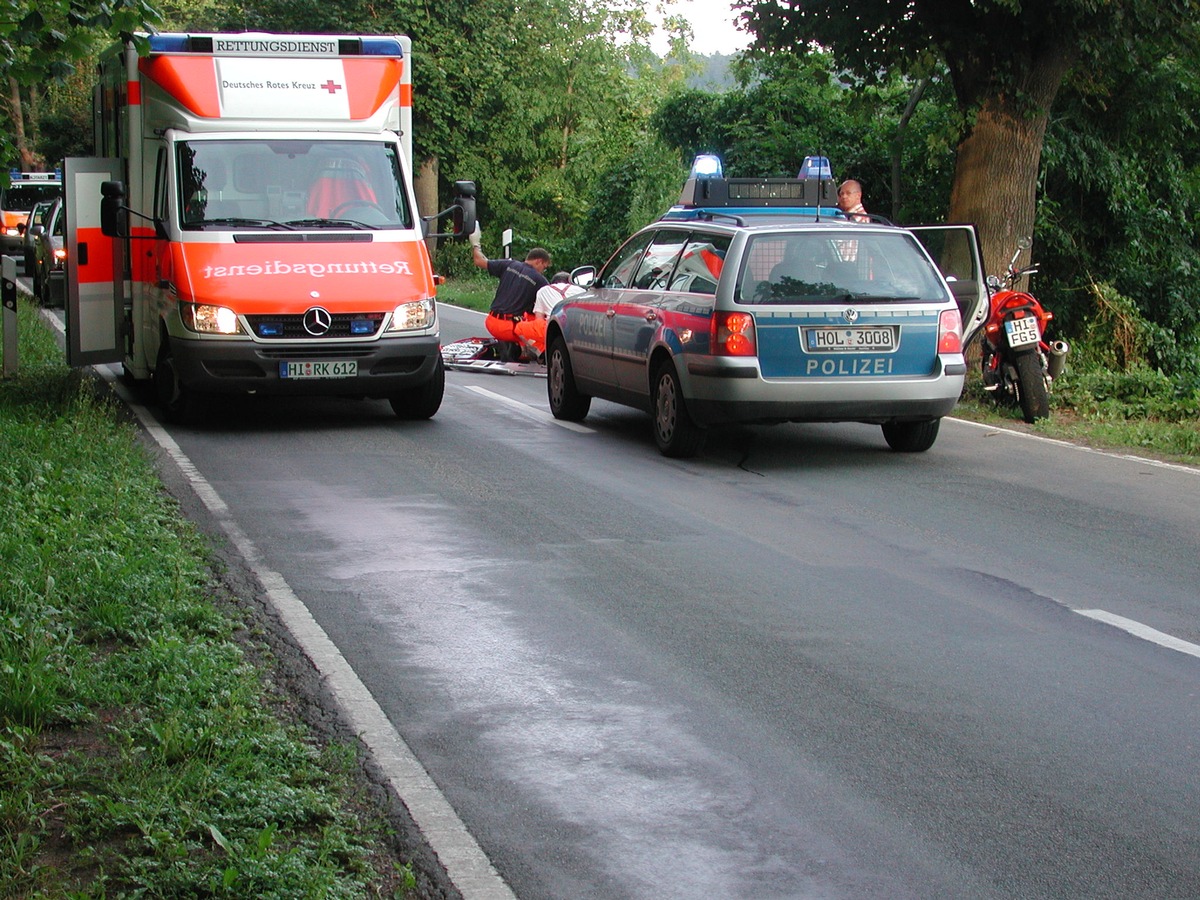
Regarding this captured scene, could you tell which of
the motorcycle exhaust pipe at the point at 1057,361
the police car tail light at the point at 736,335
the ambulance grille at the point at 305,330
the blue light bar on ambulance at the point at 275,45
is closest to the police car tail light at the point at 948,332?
the police car tail light at the point at 736,335

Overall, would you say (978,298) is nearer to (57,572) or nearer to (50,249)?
(57,572)

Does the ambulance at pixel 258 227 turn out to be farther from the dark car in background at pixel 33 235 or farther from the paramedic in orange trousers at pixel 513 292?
the dark car in background at pixel 33 235

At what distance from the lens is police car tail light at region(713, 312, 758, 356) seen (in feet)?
35.4

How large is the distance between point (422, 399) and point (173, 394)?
2004 mm

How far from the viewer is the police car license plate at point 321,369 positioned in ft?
40.2

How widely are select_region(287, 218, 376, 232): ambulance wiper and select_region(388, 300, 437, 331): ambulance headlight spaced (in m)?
0.80

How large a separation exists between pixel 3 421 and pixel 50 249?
16.9 m

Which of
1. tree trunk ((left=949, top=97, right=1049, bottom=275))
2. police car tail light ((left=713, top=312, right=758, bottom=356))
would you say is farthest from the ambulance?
tree trunk ((left=949, top=97, right=1049, bottom=275))

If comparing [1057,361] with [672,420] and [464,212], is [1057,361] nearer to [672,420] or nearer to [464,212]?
[672,420]

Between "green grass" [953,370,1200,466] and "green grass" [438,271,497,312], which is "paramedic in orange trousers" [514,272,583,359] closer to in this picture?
"green grass" [953,370,1200,466]

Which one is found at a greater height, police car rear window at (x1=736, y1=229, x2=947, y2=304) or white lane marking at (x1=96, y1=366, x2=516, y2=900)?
police car rear window at (x1=736, y1=229, x2=947, y2=304)

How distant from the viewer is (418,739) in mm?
5199

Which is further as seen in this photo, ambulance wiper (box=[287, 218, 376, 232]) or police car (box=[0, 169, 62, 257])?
police car (box=[0, 169, 62, 257])

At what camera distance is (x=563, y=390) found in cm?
1372
